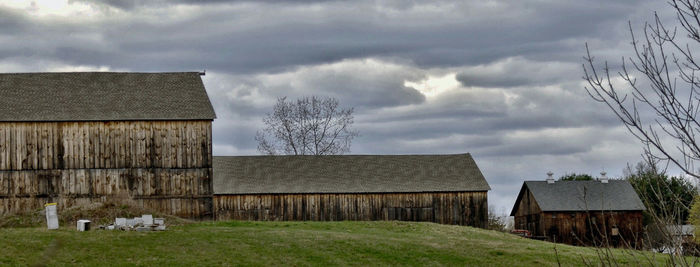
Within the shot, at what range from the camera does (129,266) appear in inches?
1221

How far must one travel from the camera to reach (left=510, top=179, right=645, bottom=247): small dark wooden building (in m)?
65.5

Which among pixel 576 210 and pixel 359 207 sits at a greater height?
pixel 359 207

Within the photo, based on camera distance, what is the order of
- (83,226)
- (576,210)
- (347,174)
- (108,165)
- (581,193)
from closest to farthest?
(83,226) → (108,165) → (347,174) → (581,193) → (576,210)

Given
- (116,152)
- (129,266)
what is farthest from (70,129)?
(129,266)

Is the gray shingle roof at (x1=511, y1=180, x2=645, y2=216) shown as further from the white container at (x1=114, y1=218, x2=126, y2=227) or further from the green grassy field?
the white container at (x1=114, y1=218, x2=126, y2=227)

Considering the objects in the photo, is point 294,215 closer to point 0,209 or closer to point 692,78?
point 0,209

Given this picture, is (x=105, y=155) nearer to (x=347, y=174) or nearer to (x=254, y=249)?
(x=254, y=249)

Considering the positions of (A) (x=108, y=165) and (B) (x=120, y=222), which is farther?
(A) (x=108, y=165)

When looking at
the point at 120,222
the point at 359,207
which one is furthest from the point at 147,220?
the point at 359,207

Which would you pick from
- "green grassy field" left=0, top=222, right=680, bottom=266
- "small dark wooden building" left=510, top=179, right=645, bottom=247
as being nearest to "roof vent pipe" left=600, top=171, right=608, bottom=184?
"small dark wooden building" left=510, top=179, right=645, bottom=247

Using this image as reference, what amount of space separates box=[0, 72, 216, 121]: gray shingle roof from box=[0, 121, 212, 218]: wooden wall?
22.9 inches

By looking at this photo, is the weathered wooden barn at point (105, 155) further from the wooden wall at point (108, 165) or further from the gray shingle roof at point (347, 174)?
the gray shingle roof at point (347, 174)

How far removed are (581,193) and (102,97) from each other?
34.9m

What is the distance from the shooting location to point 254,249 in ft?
116
